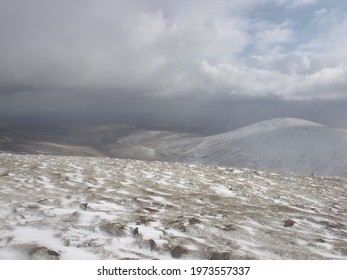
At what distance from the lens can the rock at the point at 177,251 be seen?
9.91 meters

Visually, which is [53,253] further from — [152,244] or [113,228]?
[152,244]

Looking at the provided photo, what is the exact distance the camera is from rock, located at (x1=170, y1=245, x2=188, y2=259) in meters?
9.91

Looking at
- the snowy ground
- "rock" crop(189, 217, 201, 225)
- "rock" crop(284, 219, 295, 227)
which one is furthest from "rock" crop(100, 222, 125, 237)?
"rock" crop(284, 219, 295, 227)

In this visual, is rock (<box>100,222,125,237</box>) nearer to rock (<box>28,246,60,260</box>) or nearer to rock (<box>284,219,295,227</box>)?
rock (<box>28,246,60,260</box>)

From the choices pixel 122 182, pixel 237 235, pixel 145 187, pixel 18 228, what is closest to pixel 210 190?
pixel 145 187

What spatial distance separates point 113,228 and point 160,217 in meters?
2.56

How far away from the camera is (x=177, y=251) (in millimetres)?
10062

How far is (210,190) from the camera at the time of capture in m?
20.5

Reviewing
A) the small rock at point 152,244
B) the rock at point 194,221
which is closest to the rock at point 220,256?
the small rock at point 152,244

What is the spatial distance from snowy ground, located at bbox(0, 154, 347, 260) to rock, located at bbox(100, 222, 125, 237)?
0.05 meters

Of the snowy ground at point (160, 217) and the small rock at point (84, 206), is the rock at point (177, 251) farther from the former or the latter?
the small rock at point (84, 206)

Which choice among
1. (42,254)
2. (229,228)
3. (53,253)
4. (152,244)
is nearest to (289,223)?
(229,228)
